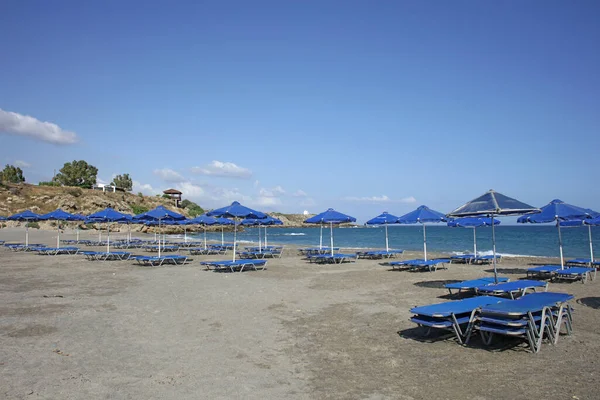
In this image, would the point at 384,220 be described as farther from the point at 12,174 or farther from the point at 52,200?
the point at 12,174

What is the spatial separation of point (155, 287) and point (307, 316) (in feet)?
19.3

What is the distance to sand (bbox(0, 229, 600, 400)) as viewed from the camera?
471cm

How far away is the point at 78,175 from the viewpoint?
258 feet

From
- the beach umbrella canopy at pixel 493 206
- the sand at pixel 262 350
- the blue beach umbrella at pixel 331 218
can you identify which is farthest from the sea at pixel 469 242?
the sand at pixel 262 350

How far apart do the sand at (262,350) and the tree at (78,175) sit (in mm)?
74540

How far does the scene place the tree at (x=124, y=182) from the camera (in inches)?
3728

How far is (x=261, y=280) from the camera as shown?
13.8 m

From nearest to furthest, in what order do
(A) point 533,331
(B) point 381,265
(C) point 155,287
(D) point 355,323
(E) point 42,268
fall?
(A) point 533,331 < (D) point 355,323 < (C) point 155,287 < (E) point 42,268 < (B) point 381,265

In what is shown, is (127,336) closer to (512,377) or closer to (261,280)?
(512,377)

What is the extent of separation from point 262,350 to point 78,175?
8333 cm

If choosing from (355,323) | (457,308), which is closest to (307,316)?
(355,323)

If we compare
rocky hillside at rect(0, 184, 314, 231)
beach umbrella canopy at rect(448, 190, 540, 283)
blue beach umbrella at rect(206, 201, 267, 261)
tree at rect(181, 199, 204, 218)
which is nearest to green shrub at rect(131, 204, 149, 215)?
rocky hillside at rect(0, 184, 314, 231)

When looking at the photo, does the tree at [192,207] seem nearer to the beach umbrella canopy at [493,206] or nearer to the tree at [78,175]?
the tree at [78,175]

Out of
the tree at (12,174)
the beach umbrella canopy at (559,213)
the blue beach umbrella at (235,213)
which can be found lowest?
the beach umbrella canopy at (559,213)
